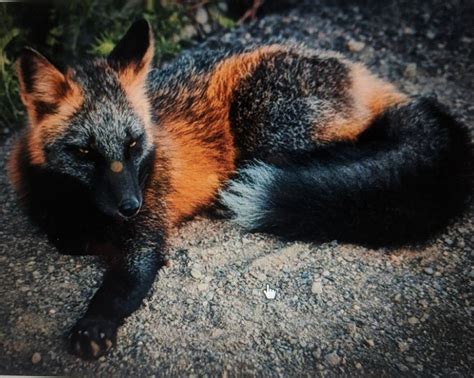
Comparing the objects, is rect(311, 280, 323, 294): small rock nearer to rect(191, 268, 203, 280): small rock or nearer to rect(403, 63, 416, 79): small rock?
rect(191, 268, 203, 280): small rock

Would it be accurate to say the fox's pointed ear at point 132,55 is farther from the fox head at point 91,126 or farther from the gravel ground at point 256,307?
the gravel ground at point 256,307

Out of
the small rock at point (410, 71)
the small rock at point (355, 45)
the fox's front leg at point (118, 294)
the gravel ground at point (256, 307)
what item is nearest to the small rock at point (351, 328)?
the gravel ground at point (256, 307)

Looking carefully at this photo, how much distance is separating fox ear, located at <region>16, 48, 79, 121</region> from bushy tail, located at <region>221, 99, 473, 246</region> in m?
0.70

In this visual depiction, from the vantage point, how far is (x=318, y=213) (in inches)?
74.6

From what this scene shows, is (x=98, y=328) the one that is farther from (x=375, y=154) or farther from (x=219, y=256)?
(x=375, y=154)

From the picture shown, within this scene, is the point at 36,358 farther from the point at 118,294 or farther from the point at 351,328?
the point at 351,328

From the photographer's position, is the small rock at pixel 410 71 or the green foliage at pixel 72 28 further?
the small rock at pixel 410 71

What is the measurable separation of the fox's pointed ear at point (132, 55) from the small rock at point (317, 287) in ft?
2.92

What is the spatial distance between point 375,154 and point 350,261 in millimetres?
446

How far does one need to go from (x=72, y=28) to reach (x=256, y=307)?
1339 mm

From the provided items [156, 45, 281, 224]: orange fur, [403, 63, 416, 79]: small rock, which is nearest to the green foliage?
[156, 45, 281, 224]: orange fur

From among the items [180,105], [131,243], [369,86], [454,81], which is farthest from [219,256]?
[454,81]

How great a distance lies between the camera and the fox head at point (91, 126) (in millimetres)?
1652

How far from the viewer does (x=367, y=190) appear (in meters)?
1.91
